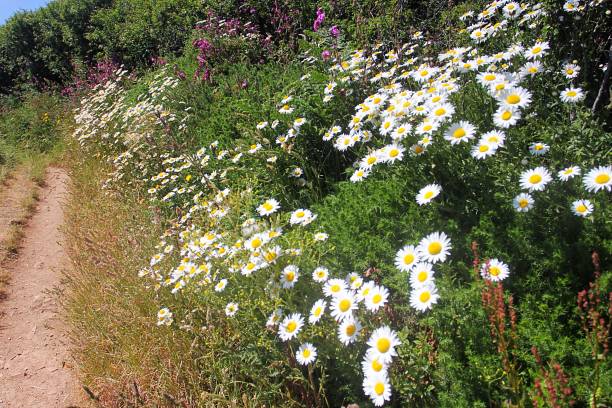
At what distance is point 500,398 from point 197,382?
1.71 m

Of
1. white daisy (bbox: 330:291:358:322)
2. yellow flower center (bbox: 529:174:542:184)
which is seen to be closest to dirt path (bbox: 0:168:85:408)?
white daisy (bbox: 330:291:358:322)

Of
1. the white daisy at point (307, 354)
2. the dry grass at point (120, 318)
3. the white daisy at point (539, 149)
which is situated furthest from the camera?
the dry grass at point (120, 318)

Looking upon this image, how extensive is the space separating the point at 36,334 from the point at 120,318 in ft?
5.22

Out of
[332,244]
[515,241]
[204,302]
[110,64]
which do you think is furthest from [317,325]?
[110,64]

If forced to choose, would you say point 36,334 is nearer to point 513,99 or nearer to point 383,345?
point 383,345

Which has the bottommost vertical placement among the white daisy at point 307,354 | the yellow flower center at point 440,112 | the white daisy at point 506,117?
the white daisy at point 307,354

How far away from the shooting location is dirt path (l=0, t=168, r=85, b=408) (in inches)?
149

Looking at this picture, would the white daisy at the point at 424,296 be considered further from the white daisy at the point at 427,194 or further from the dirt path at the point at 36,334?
the dirt path at the point at 36,334

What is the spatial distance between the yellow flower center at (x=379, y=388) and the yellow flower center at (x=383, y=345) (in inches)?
5.1

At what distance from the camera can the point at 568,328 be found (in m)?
2.00

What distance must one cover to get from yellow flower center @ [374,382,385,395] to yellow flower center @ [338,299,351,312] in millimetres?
360

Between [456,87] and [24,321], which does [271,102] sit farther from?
[24,321]

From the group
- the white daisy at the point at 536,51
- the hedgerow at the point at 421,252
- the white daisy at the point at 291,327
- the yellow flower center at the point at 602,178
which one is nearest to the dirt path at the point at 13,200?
the hedgerow at the point at 421,252

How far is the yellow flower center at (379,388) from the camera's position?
1.84 meters
